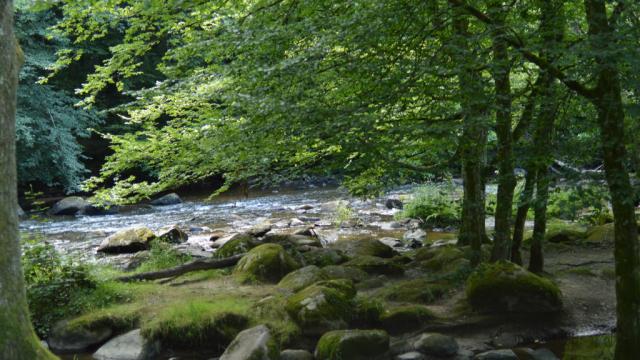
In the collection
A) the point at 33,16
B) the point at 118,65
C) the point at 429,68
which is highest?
the point at 33,16

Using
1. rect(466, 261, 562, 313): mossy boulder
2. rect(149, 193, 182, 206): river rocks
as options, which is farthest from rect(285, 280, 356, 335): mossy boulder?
rect(149, 193, 182, 206): river rocks

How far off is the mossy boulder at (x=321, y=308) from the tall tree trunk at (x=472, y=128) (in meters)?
1.97

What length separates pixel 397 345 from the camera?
6.16 meters

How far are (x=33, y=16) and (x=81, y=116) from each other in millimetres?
4212

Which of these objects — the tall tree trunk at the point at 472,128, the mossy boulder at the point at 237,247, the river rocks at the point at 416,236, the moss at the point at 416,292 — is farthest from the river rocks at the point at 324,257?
the river rocks at the point at 416,236

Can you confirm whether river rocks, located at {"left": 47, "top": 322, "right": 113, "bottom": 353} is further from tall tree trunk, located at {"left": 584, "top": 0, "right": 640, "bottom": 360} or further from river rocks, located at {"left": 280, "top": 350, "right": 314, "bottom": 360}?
tall tree trunk, located at {"left": 584, "top": 0, "right": 640, "bottom": 360}

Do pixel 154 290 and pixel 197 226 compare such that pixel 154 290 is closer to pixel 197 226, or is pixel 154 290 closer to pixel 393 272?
pixel 393 272

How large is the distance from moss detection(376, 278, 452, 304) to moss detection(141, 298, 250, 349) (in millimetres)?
2006

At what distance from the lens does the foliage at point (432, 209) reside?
1526 centimetres

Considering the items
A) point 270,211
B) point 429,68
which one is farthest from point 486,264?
point 270,211

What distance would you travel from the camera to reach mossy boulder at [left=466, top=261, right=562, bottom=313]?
6.61 meters

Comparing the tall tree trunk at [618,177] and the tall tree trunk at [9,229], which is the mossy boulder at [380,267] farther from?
the tall tree trunk at [9,229]

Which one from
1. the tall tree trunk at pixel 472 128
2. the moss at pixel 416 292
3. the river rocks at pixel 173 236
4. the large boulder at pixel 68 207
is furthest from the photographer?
the large boulder at pixel 68 207

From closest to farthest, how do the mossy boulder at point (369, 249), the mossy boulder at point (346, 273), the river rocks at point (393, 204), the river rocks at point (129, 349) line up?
the river rocks at point (129, 349)
the mossy boulder at point (346, 273)
the mossy boulder at point (369, 249)
the river rocks at point (393, 204)
